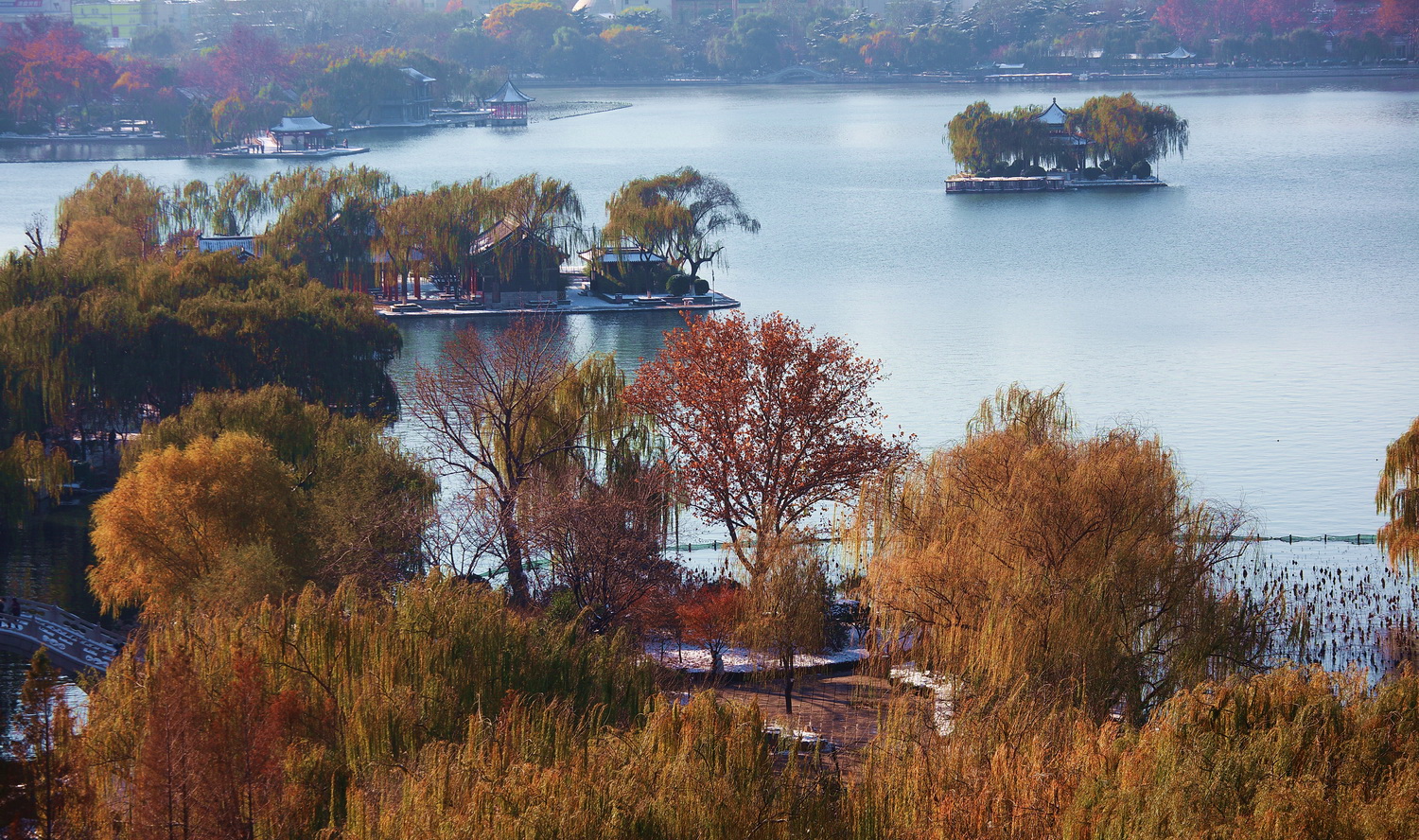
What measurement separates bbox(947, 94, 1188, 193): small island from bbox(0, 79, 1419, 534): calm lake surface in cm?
219

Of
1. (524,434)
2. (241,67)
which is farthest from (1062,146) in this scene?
(241,67)

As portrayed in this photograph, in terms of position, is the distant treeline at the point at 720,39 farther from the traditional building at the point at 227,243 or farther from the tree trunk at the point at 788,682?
the tree trunk at the point at 788,682

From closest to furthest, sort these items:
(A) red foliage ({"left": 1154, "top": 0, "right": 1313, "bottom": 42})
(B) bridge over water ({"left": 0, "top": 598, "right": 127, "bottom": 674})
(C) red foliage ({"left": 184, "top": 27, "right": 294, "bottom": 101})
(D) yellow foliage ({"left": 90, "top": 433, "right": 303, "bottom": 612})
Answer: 1. (B) bridge over water ({"left": 0, "top": 598, "right": 127, "bottom": 674})
2. (D) yellow foliage ({"left": 90, "top": 433, "right": 303, "bottom": 612})
3. (C) red foliage ({"left": 184, "top": 27, "right": 294, "bottom": 101})
4. (A) red foliage ({"left": 1154, "top": 0, "right": 1313, "bottom": 42})

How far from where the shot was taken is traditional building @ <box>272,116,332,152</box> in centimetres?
9894

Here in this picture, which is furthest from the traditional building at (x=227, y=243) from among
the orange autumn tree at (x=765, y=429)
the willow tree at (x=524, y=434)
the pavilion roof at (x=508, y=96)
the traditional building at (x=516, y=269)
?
the pavilion roof at (x=508, y=96)

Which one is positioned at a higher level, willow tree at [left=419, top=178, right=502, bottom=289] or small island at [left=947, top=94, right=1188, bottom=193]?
small island at [left=947, top=94, right=1188, bottom=193]

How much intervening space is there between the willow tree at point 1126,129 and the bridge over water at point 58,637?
66.3 m

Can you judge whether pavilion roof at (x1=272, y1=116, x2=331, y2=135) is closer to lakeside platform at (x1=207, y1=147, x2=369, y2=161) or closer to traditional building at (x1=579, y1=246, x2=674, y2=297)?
lakeside platform at (x1=207, y1=147, x2=369, y2=161)

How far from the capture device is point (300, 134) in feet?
327

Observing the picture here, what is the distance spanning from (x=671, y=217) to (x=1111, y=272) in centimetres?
1673

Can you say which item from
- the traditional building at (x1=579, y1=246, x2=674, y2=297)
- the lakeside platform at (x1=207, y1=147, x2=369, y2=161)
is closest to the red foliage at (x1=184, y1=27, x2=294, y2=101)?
the lakeside platform at (x1=207, y1=147, x2=369, y2=161)

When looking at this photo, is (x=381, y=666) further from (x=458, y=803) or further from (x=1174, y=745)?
(x=1174, y=745)

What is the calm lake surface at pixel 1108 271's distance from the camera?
37.6 metres

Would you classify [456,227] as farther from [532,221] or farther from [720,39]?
[720,39]
